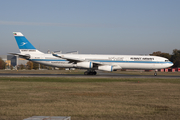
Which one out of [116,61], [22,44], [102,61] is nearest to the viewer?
[116,61]

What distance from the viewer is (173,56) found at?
347 feet

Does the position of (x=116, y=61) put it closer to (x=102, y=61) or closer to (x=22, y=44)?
(x=102, y=61)

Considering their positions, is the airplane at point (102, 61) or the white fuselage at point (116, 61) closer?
the airplane at point (102, 61)

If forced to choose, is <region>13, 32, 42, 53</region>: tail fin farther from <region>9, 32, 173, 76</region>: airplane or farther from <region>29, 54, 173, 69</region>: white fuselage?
<region>29, 54, 173, 69</region>: white fuselage

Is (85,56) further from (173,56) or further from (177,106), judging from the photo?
(173,56)

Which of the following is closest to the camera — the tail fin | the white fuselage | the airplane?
the airplane

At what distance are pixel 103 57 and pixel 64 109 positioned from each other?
30.5 m

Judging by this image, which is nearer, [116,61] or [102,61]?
[116,61]

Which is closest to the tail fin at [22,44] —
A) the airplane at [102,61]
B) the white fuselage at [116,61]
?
the airplane at [102,61]

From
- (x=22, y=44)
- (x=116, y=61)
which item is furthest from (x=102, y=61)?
(x=22, y=44)

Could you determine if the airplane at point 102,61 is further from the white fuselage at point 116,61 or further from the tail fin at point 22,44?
the tail fin at point 22,44

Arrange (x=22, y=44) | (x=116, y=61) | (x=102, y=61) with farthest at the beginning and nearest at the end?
(x=22, y=44) → (x=102, y=61) → (x=116, y=61)

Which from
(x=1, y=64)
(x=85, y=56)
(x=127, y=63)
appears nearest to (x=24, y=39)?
(x=85, y=56)

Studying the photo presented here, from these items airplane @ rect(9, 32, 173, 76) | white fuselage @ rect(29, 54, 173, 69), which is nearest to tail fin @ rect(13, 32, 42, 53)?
airplane @ rect(9, 32, 173, 76)
